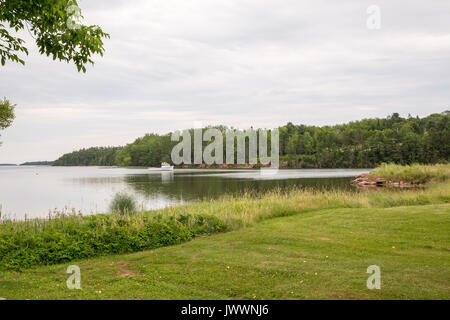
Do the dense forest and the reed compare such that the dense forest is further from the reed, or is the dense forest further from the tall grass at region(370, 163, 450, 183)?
the reed

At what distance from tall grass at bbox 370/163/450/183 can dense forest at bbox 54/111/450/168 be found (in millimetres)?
55806

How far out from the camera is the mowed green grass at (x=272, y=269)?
5.84 metres

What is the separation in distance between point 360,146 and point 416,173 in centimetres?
8603

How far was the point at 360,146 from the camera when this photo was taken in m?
128

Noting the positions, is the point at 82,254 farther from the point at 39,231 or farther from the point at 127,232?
the point at 39,231

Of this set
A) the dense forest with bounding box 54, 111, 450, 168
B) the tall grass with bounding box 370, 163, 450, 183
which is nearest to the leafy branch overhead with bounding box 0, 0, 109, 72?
the tall grass with bounding box 370, 163, 450, 183

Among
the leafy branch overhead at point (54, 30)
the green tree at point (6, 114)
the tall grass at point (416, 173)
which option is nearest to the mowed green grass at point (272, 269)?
the leafy branch overhead at point (54, 30)

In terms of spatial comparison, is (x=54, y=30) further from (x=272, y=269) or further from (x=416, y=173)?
(x=416, y=173)

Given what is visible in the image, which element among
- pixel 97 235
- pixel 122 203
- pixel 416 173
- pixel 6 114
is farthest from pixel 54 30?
pixel 416 173

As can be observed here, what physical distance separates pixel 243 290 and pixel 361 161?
12693cm

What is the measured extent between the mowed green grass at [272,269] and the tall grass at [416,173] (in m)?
37.3

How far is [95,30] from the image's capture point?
262 inches

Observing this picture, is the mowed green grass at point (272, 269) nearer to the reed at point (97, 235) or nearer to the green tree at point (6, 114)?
the reed at point (97, 235)
